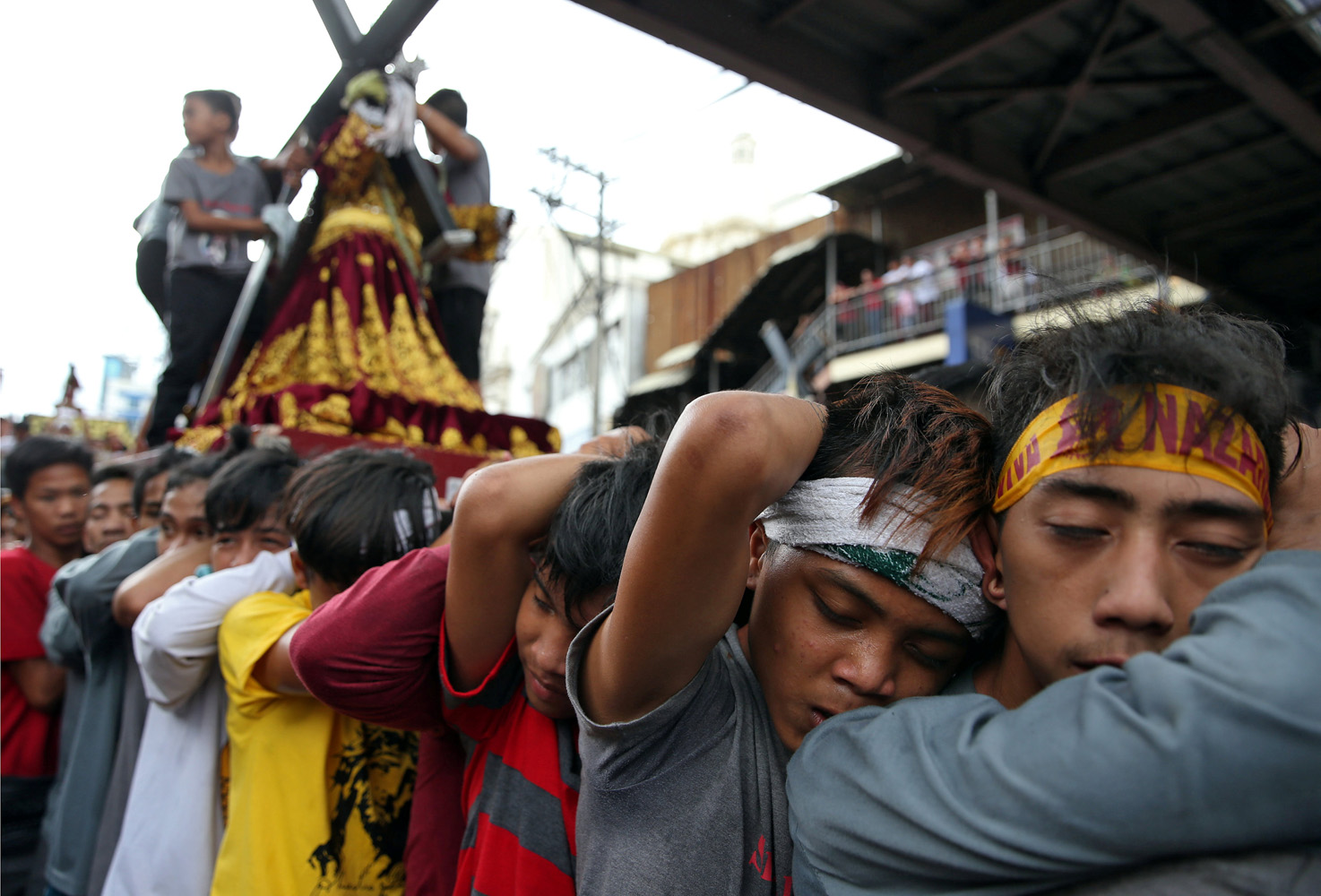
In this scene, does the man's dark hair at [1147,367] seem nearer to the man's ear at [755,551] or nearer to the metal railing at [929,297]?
the man's ear at [755,551]

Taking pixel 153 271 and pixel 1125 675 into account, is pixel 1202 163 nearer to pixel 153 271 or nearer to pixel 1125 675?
pixel 1125 675

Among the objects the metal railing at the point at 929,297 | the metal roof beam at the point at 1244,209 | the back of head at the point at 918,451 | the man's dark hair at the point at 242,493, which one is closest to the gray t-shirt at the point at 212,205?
the man's dark hair at the point at 242,493

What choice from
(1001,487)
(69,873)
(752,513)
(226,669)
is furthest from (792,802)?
(69,873)

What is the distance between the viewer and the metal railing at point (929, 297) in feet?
41.3

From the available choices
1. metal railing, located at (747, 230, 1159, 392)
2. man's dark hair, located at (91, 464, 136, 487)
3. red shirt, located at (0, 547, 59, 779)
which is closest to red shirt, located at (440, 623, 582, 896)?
red shirt, located at (0, 547, 59, 779)

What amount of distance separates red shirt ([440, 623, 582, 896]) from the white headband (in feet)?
1.93

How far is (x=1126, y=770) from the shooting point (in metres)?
0.77

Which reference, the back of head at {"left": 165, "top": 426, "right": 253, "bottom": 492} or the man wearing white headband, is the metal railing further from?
the man wearing white headband

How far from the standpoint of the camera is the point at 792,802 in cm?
106

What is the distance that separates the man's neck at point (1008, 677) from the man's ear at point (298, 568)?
4.78 feet

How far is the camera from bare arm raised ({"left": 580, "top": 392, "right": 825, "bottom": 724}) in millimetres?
949

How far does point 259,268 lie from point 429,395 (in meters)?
1.08

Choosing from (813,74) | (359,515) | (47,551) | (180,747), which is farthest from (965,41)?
(47,551)

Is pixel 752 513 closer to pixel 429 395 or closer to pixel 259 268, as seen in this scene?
pixel 429 395
